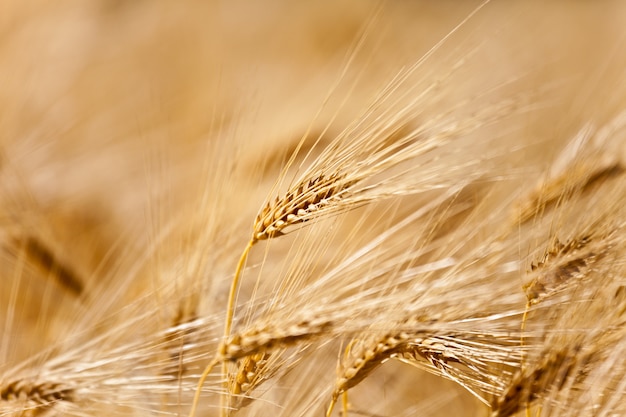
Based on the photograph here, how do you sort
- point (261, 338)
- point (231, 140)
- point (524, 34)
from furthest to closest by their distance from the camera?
1. point (524, 34)
2. point (231, 140)
3. point (261, 338)

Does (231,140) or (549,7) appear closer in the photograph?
(231,140)

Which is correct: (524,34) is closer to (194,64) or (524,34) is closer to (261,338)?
(194,64)

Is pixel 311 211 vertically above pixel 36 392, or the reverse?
pixel 311 211

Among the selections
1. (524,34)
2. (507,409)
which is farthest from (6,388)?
(524,34)

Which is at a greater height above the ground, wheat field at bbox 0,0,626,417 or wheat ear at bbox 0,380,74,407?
wheat field at bbox 0,0,626,417

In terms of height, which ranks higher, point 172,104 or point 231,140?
point 172,104

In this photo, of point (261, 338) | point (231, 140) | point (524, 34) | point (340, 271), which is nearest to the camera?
point (261, 338)

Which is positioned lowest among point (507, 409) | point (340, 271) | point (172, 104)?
point (507, 409)

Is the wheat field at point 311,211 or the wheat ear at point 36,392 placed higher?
the wheat field at point 311,211
